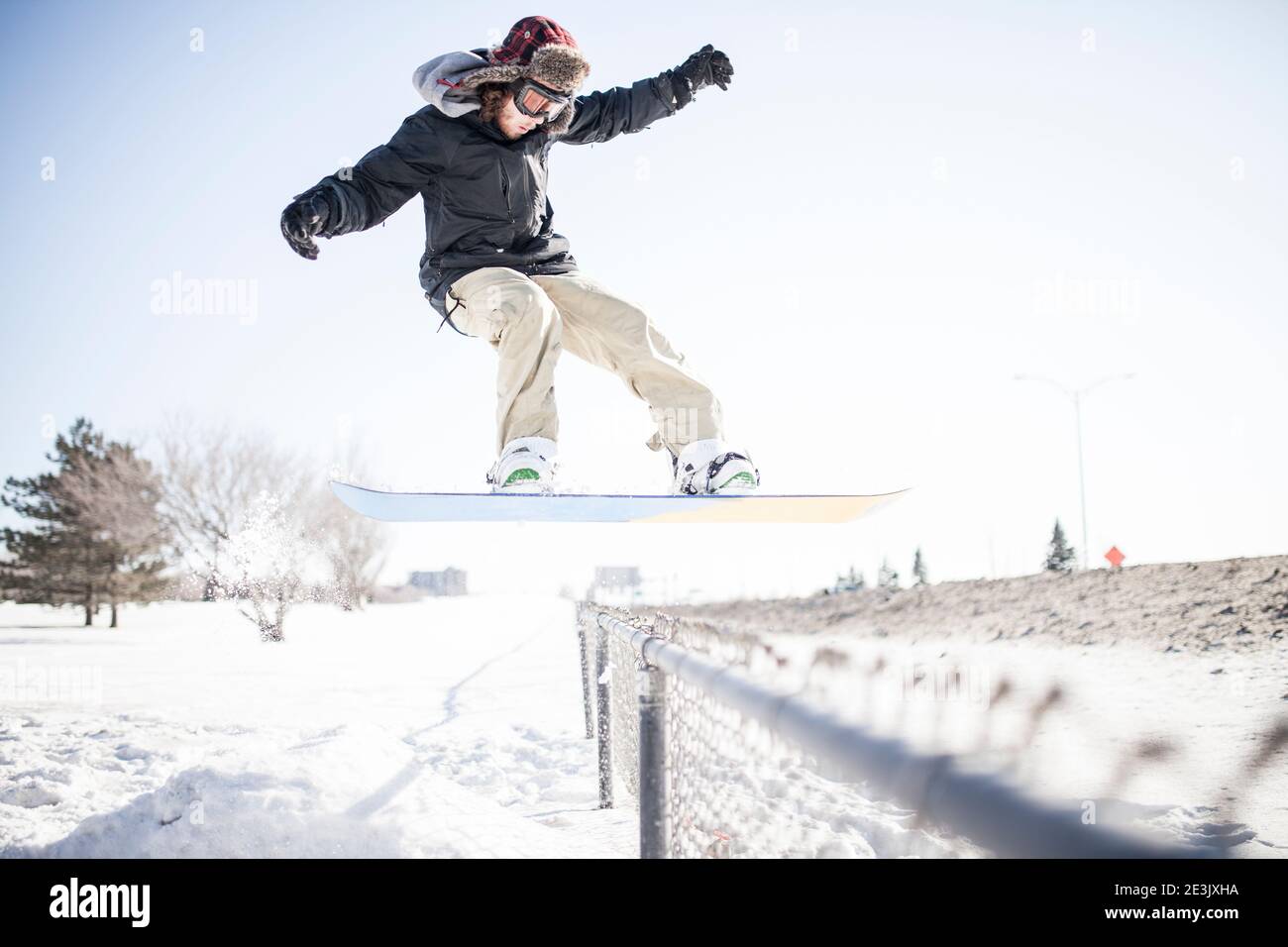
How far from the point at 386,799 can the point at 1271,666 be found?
28.7ft

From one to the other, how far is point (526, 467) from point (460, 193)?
1422 millimetres

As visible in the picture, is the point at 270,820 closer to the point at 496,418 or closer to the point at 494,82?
the point at 496,418

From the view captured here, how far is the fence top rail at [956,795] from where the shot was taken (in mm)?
594

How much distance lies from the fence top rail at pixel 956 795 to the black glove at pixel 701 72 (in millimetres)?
4238

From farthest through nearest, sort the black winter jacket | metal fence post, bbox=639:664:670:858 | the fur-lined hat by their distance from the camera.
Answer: the black winter jacket → the fur-lined hat → metal fence post, bbox=639:664:670:858

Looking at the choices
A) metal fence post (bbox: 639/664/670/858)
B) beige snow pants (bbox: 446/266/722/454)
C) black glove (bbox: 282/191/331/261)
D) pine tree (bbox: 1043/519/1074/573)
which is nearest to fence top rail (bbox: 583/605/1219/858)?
metal fence post (bbox: 639/664/670/858)

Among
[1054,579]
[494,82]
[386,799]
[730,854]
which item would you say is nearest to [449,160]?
[494,82]

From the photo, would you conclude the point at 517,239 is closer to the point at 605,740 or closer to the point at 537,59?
the point at 537,59

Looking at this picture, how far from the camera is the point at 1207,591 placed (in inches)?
440

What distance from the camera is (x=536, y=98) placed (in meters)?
3.78

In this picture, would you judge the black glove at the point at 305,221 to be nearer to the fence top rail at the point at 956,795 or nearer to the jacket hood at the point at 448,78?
the jacket hood at the point at 448,78

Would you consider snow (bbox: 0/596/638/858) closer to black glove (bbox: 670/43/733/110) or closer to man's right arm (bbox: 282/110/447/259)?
man's right arm (bbox: 282/110/447/259)

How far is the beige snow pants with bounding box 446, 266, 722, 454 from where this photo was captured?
3877 millimetres

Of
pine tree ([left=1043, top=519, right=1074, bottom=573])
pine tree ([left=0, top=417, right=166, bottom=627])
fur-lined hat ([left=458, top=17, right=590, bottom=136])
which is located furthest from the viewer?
pine tree ([left=1043, top=519, right=1074, bottom=573])
